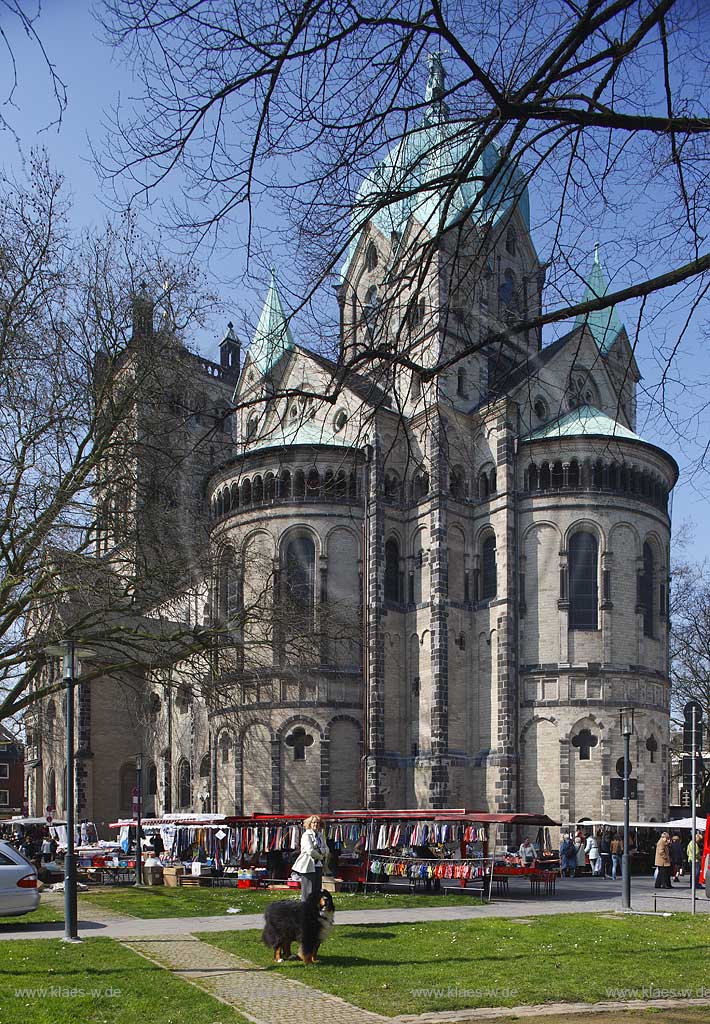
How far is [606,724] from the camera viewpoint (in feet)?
145

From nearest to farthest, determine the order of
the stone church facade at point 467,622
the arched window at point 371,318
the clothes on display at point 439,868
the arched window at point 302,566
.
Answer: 1. the arched window at point 371,318
2. the clothes on display at point 439,868
3. the stone church facade at point 467,622
4. the arched window at point 302,566

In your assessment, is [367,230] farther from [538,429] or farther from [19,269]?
[538,429]

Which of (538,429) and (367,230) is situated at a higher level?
(538,429)

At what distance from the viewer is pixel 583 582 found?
150ft

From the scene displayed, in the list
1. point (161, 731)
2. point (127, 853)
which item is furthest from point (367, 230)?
point (161, 731)

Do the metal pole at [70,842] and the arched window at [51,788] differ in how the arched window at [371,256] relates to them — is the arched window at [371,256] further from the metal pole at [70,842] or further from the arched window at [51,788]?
the arched window at [51,788]

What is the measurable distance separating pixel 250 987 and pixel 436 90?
9058mm

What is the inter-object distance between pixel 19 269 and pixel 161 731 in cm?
3759

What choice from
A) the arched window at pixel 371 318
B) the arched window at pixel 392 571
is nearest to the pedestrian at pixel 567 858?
the arched window at pixel 392 571

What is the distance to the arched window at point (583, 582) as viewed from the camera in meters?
45.2

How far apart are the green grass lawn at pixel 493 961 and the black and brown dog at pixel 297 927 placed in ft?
0.83

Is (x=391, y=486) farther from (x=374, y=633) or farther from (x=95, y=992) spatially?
(x=95, y=992)

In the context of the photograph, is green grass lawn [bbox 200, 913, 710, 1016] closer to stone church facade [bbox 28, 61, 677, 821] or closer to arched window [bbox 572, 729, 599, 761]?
stone church facade [bbox 28, 61, 677, 821]

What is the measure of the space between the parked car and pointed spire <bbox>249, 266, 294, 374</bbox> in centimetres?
1193
